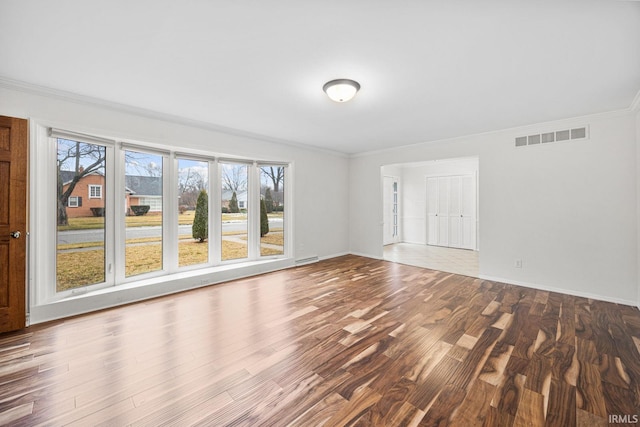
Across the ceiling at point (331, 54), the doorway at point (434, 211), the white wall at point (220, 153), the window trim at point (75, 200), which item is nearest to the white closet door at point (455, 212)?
the doorway at point (434, 211)

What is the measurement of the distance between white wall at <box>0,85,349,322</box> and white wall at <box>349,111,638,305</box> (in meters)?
2.70

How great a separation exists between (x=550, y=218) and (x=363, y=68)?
12.5 feet

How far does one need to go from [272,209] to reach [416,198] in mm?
5257

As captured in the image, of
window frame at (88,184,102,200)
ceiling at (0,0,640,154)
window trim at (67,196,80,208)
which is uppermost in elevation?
ceiling at (0,0,640,154)

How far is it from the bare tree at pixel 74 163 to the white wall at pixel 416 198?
7.39 m

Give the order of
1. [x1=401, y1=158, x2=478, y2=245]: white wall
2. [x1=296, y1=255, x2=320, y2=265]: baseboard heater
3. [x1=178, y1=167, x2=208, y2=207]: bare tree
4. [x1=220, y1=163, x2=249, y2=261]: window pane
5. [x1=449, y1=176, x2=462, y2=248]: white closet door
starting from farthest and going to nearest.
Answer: [x1=401, y1=158, x2=478, y2=245]: white wall, [x1=449, y1=176, x2=462, y2=248]: white closet door, [x1=296, y1=255, x2=320, y2=265]: baseboard heater, [x1=220, y1=163, x2=249, y2=261]: window pane, [x1=178, y1=167, x2=208, y2=207]: bare tree

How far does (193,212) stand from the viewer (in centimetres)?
435

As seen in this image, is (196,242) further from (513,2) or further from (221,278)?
(513,2)

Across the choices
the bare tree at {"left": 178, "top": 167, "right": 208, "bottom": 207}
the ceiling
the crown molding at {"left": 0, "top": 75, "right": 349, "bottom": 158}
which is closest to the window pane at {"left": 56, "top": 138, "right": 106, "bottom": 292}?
the crown molding at {"left": 0, "top": 75, "right": 349, "bottom": 158}

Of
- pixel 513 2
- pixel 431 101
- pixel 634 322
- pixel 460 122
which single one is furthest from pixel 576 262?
pixel 513 2

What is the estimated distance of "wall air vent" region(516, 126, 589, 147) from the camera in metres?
3.70

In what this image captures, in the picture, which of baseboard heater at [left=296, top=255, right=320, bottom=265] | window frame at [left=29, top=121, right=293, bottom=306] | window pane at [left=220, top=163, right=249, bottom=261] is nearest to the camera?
window frame at [left=29, top=121, right=293, bottom=306]

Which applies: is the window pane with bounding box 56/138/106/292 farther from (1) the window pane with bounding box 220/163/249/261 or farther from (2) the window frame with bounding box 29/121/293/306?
(1) the window pane with bounding box 220/163/249/261

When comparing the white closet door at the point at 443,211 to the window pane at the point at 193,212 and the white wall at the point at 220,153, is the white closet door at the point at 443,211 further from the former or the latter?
the window pane at the point at 193,212
